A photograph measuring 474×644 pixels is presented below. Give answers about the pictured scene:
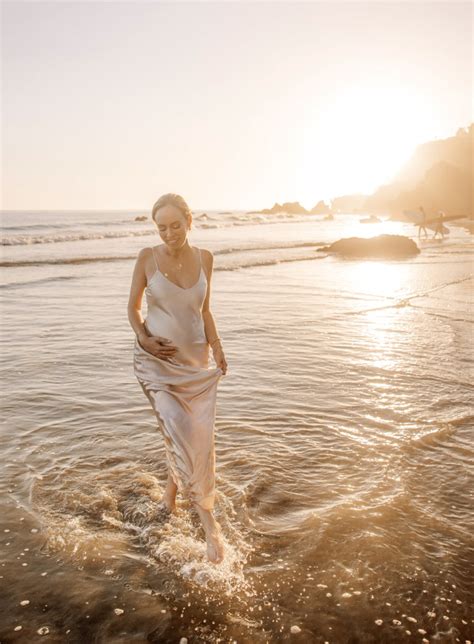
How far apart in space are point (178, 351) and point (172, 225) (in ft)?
2.92

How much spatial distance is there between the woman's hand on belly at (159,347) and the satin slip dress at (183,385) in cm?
4

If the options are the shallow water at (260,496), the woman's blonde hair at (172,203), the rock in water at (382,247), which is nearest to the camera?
the shallow water at (260,496)

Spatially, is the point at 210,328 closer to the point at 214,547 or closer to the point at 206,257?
the point at 206,257

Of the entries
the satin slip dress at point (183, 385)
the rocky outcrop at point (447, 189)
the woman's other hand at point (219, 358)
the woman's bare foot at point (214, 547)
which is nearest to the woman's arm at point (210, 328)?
the woman's other hand at point (219, 358)

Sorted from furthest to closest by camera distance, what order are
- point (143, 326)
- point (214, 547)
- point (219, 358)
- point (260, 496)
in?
point (260, 496)
point (219, 358)
point (143, 326)
point (214, 547)

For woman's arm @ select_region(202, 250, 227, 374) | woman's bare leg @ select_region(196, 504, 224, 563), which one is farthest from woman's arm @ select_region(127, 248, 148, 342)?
woman's bare leg @ select_region(196, 504, 224, 563)

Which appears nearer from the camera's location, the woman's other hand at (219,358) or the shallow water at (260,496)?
the shallow water at (260,496)

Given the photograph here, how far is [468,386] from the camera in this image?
680 cm

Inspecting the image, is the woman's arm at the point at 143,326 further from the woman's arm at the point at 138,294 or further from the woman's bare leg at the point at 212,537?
the woman's bare leg at the point at 212,537

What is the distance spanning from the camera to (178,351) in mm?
3865

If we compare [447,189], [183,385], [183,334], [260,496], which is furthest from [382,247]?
[447,189]

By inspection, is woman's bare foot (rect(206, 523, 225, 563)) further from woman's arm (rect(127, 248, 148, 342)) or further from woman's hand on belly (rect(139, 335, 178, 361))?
woman's arm (rect(127, 248, 148, 342))

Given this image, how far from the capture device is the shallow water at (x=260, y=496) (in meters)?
3.04

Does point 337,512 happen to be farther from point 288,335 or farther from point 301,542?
point 288,335
